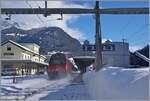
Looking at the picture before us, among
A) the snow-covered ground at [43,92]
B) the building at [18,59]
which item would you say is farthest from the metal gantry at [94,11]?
the building at [18,59]

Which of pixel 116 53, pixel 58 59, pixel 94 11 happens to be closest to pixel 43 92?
pixel 94 11

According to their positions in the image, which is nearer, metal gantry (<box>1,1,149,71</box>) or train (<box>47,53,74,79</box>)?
metal gantry (<box>1,1,149,71</box>)

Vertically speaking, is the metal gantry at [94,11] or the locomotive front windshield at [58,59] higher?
the metal gantry at [94,11]

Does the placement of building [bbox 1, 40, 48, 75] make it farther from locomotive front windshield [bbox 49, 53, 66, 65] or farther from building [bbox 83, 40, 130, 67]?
locomotive front windshield [bbox 49, 53, 66, 65]

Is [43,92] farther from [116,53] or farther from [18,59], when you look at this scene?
[18,59]

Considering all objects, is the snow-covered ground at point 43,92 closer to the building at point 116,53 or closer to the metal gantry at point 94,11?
the metal gantry at point 94,11

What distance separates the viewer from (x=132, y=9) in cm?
3472

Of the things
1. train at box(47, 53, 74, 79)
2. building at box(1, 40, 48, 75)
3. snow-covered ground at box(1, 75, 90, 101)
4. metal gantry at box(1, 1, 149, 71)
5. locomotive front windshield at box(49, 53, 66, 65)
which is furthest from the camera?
building at box(1, 40, 48, 75)

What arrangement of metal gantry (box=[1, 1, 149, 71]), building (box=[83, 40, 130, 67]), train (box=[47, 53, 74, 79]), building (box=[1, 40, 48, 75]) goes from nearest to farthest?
1. metal gantry (box=[1, 1, 149, 71])
2. train (box=[47, 53, 74, 79])
3. building (box=[83, 40, 130, 67])
4. building (box=[1, 40, 48, 75])

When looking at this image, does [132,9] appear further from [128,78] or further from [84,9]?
[128,78]

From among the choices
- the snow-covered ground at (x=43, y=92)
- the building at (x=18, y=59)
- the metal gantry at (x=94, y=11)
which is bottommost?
the snow-covered ground at (x=43, y=92)

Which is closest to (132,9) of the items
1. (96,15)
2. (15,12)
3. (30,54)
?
(96,15)

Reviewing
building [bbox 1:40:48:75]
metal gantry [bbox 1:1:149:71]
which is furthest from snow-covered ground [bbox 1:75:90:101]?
building [bbox 1:40:48:75]

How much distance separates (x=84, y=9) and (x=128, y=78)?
23.9 metres
